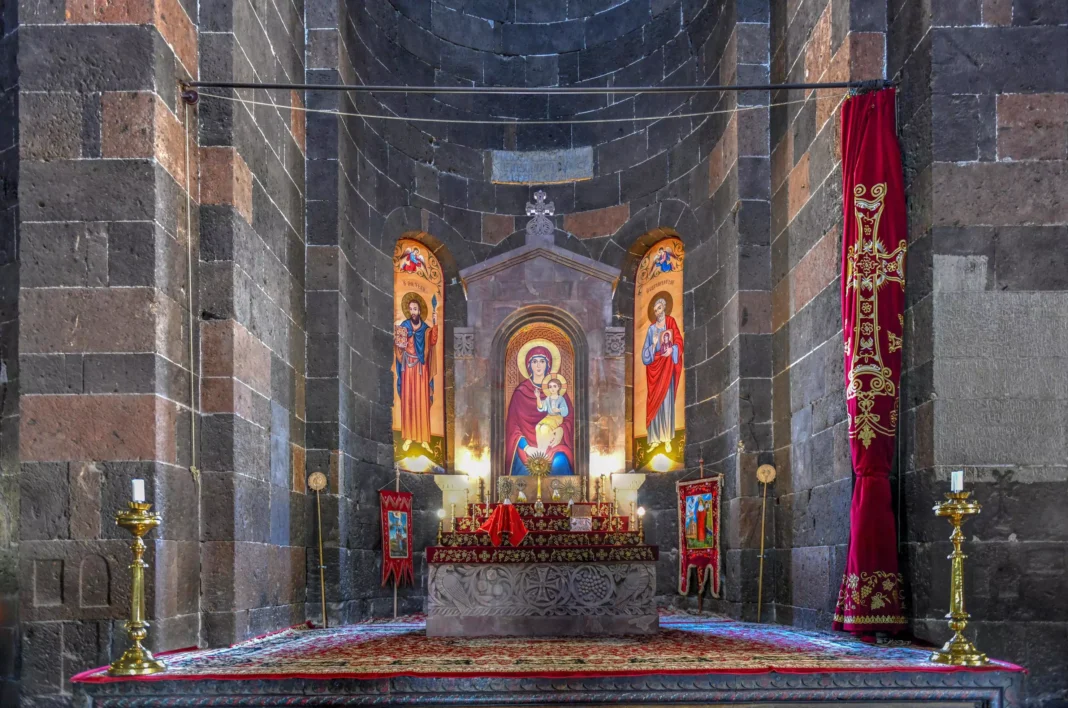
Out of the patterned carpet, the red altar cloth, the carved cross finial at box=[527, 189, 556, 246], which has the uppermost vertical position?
the carved cross finial at box=[527, 189, 556, 246]

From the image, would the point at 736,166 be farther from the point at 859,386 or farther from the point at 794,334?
the point at 859,386

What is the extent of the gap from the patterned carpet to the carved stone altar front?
0.87 ft

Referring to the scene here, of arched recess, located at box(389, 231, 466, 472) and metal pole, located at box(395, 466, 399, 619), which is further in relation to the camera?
arched recess, located at box(389, 231, 466, 472)

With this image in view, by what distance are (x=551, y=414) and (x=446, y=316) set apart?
185cm

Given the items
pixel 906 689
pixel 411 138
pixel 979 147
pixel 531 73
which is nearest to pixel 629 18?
pixel 531 73

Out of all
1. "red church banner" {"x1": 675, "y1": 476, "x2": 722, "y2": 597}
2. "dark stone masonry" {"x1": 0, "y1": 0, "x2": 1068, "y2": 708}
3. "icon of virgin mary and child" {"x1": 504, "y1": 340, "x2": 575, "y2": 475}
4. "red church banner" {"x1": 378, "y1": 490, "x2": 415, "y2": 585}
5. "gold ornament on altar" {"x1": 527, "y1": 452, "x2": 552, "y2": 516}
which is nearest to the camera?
"dark stone masonry" {"x1": 0, "y1": 0, "x2": 1068, "y2": 708}

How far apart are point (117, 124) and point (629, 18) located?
792 centimetres

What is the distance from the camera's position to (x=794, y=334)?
9250 millimetres

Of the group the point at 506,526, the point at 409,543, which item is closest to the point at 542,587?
the point at 506,526

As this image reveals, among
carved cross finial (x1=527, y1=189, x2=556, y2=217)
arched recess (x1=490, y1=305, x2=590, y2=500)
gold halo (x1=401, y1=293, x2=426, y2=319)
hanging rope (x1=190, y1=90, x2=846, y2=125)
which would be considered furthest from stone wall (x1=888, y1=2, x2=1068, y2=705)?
gold halo (x1=401, y1=293, x2=426, y2=319)

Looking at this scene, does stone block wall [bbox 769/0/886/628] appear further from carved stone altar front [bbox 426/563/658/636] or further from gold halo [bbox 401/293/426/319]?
gold halo [bbox 401/293/426/319]

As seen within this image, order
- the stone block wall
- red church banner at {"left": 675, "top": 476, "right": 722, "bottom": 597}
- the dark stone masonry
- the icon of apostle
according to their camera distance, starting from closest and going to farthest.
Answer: the dark stone masonry
the stone block wall
red church banner at {"left": 675, "top": 476, "right": 722, "bottom": 597}
the icon of apostle

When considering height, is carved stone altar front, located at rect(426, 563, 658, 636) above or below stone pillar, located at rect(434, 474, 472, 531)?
below

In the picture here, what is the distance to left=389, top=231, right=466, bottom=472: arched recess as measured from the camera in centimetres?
1248
